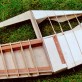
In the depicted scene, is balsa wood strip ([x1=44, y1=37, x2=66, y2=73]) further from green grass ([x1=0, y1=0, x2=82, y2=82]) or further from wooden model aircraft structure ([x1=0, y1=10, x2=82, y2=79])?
green grass ([x1=0, y1=0, x2=82, y2=82])

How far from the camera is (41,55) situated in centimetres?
1052

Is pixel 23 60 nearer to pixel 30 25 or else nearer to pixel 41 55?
pixel 41 55

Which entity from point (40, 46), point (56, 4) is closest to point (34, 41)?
point (40, 46)

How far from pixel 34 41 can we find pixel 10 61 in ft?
3.42

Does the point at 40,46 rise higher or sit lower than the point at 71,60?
higher

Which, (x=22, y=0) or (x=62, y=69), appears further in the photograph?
(x=22, y=0)

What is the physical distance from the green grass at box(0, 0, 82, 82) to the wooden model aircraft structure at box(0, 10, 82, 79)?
2.34ft

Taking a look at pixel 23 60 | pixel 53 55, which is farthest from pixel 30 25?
pixel 53 55

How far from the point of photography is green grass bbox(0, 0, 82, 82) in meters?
11.0

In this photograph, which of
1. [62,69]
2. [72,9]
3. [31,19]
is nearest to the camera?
[62,69]

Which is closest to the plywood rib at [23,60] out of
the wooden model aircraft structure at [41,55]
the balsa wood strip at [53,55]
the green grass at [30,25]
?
the wooden model aircraft structure at [41,55]

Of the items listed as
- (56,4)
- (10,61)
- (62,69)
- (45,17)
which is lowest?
(62,69)

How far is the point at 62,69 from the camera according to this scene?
10.3 metres

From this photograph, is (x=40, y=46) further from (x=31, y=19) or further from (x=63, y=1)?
(x=63, y=1)
